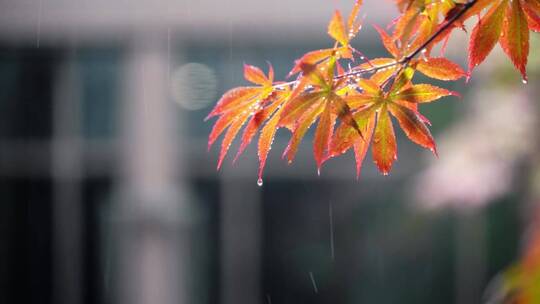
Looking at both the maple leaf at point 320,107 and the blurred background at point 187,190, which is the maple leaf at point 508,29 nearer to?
the maple leaf at point 320,107

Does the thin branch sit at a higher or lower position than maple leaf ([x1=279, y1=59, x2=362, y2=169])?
higher

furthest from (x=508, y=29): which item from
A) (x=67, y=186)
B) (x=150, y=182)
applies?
(x=67, y=186)

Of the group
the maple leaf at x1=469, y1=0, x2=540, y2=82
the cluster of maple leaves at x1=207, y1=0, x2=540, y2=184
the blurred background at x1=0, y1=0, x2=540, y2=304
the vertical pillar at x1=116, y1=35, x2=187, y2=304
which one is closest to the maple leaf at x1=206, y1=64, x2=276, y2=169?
the cluster of maple leaves at x1=207, y1=0, x2=540, y2=184

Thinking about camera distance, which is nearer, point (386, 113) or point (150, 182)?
point (386, 113)

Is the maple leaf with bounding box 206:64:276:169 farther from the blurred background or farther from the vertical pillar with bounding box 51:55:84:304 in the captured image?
the vertical pillar with bounding box 51:55:84:304

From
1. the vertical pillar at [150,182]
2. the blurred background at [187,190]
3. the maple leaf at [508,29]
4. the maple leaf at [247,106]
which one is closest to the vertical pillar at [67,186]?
the blurred background at [187,190]

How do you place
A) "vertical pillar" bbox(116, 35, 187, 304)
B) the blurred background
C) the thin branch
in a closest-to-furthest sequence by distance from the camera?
the thin branch → the blurred background → "vertical pillar" bbox(116, 35, 187, 304)

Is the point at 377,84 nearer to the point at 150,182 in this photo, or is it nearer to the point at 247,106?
the point at 247,106
